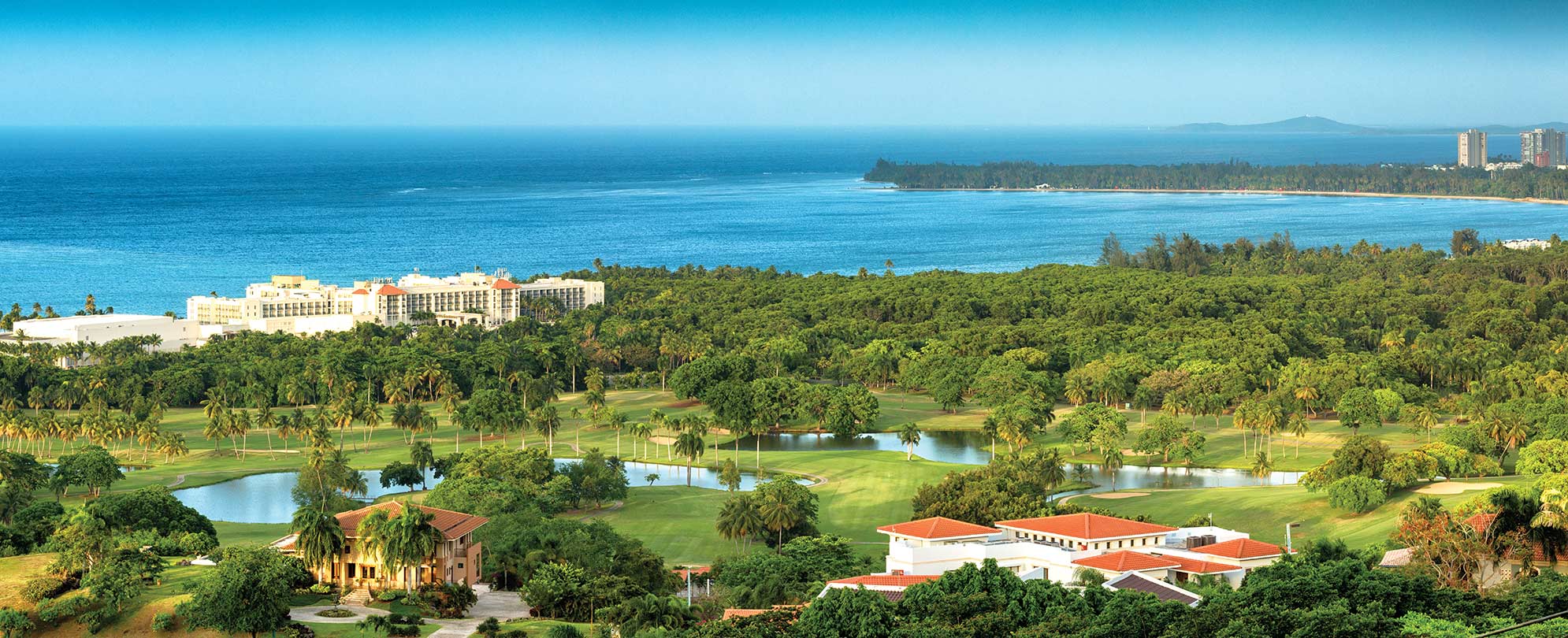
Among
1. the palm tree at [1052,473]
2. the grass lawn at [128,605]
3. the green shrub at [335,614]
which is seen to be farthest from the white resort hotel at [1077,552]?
the grass lawn at [128,605]

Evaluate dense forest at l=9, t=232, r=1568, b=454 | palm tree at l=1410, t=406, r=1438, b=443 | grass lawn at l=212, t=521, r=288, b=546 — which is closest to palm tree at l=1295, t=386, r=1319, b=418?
dense forest at l=9, t=232, r=1568, b=454

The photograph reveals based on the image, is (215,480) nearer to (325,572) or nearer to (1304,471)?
(325,572)

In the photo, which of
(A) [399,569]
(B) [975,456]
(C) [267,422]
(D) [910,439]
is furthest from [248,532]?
(B) [975,456]

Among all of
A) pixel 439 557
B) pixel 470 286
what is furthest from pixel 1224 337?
pixel 439 557

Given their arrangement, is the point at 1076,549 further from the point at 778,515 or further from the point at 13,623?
the point at 13,623

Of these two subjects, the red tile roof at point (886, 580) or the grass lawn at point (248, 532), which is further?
the grass lawn at point (248, 532)

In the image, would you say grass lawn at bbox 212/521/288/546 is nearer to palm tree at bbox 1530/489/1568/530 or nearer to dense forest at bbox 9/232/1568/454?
dense forest at bbox 9/232/1568/454

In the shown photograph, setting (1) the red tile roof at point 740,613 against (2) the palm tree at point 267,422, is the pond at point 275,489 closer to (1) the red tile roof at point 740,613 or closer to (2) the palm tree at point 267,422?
(2) the palm tree at point 267,422
